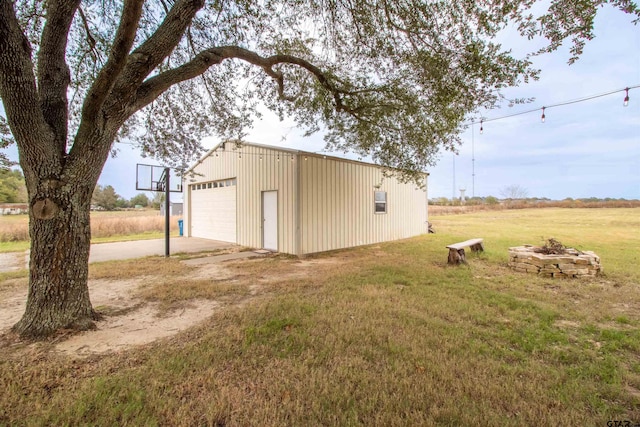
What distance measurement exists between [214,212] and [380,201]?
7.01 metres

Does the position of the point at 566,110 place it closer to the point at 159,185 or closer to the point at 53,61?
the point at 53,61

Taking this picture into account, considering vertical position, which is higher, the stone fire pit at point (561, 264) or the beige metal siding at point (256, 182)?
the beige metal siding at point (256, 182)

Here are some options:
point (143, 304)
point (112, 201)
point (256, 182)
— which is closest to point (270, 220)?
point (256, 182)

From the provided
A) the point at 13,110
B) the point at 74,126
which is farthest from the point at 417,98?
the point at 74,126

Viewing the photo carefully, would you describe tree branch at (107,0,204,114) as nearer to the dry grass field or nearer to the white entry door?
the white entry door

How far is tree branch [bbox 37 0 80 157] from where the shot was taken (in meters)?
3.05

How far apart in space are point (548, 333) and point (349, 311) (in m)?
2.30

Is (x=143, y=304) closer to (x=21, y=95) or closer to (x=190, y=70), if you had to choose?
(x=21, y=95)

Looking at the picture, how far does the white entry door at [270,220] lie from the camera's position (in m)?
9.03

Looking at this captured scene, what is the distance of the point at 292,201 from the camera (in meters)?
8.41

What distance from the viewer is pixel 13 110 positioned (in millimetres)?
2879

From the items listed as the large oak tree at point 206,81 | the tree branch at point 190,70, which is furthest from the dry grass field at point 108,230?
the tree branch at point 190,70

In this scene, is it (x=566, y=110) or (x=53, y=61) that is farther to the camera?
(x=566, y=110)

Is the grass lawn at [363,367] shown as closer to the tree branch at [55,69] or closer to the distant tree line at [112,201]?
the tree branch at [55,69]
